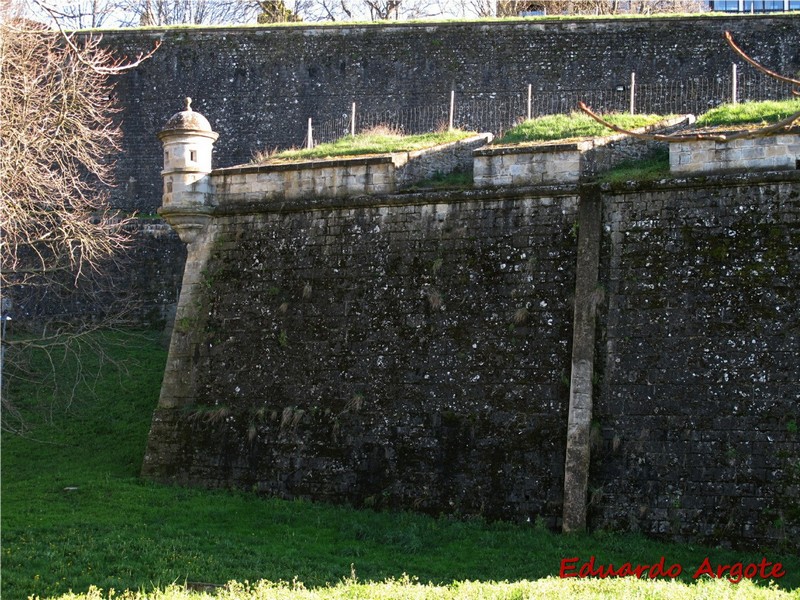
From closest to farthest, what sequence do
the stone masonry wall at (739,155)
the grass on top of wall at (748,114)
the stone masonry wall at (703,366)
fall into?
1. the stone masonry wall at (703,366)
2. the stone masonry wall at (739,155)
3. the grass on top of wall at (748,114)

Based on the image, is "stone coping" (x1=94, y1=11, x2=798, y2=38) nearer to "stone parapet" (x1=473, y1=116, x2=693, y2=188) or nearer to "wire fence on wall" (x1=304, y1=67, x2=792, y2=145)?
"wire fence on wall" (x1=304, y1=67, x2=792, y2=145)

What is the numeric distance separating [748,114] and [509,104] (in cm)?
1010

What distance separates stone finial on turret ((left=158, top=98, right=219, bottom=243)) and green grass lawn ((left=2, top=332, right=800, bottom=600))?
3.58 m

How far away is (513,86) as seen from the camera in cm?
2523

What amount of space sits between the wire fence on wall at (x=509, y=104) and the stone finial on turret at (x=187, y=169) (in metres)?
7.36

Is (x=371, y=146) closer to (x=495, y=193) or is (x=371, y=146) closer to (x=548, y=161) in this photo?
(x=495, y=193)

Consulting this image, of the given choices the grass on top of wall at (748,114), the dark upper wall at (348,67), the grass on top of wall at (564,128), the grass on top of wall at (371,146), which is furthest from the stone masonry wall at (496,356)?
the dark upper wall at (348,67)

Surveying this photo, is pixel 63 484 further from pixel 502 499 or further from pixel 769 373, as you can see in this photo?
pixel 769 373

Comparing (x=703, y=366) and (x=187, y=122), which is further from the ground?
(x=187, y=122)

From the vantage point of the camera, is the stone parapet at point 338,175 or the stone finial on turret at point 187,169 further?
the stone finial on turret at point 187,169

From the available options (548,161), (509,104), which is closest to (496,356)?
(548,161)

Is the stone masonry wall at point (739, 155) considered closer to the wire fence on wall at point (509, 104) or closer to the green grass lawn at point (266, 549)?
the green grass lawn at point (266, 549)

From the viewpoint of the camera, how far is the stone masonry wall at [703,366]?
12133mm

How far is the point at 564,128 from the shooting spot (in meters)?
16.5
